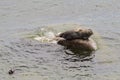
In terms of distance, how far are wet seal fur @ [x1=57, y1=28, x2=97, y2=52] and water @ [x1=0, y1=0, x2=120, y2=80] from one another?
0.21 m

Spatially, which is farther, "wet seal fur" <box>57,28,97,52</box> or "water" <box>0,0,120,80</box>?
"wet seal fur" <box>57,28,97,52</box>

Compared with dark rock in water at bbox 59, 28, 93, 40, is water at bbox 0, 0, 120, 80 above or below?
below

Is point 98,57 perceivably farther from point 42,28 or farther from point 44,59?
point 42,28

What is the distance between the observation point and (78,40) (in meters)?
9.67

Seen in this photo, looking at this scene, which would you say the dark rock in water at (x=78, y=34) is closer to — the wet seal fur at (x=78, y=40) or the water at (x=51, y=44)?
the wet seal fur at (x=78, y=40)

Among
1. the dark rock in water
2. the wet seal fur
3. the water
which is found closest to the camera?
the water

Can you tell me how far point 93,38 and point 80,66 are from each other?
1719mm

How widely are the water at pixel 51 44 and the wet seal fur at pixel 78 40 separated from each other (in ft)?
0.69

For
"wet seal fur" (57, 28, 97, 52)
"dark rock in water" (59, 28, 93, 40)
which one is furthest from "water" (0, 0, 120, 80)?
"dark rock in water" (59, 28, 93, 40)

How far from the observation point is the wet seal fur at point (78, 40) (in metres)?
9.57

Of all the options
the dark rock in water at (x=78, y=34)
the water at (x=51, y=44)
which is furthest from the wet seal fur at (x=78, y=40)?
the water at (x=51, y=44)

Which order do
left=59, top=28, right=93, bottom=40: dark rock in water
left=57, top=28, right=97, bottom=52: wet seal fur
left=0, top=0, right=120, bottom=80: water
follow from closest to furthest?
1. left=0, top=0, right=120, bottom=80: water
2. left=57, top=28, right=97, bottom=52: wet seal fur
3. left=59, top=28, right=93, bottom=40: dark rock in water

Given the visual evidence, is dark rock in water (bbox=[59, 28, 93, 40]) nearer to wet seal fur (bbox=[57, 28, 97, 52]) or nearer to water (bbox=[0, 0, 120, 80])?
wet seal fur (bbox=[57, 28, 97, 52])

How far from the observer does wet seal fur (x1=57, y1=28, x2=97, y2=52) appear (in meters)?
9.57
